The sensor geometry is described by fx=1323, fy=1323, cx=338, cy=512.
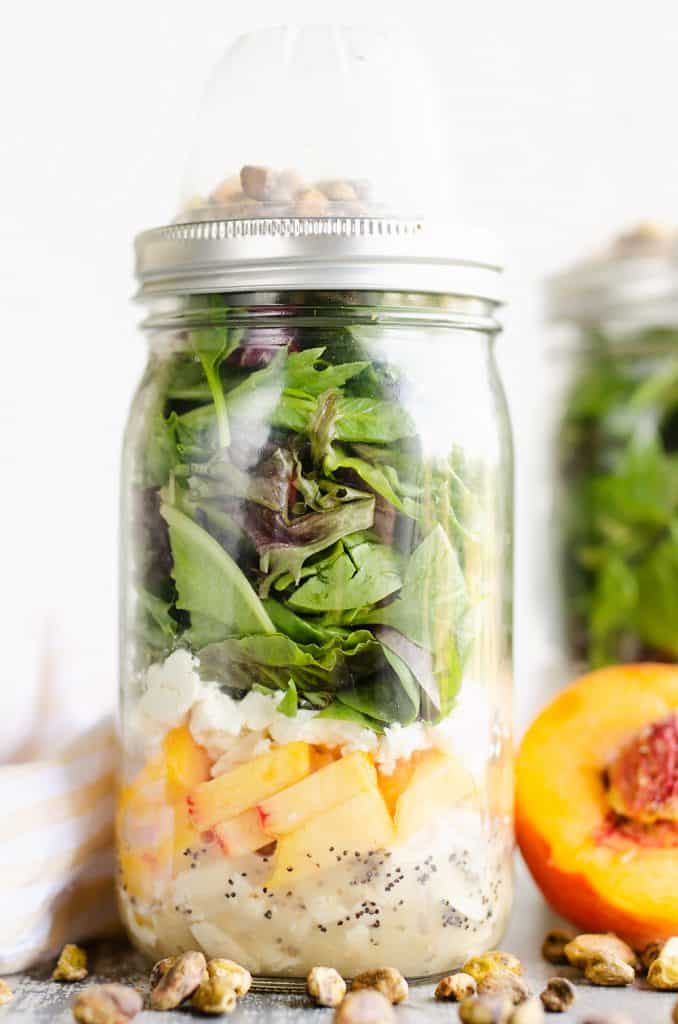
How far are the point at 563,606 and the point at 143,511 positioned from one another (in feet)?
1.74

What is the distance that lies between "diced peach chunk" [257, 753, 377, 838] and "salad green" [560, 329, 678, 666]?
476 millimetres

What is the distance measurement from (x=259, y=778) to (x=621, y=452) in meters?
0.57

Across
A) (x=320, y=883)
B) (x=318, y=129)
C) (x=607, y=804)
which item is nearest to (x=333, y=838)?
(x=320, y=883)

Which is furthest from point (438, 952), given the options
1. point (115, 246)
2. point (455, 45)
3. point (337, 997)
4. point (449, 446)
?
point (455, 45)

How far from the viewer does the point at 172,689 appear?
0.83 metres

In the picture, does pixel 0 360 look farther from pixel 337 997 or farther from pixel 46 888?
pixel 337 997

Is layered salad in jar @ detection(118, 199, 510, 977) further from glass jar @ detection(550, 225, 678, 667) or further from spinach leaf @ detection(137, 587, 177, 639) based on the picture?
glass jar @ detection(550, 225, 678, 667)

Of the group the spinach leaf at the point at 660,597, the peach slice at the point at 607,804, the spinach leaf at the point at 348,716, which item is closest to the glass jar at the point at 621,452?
the spinach leaf at the point at 660,597

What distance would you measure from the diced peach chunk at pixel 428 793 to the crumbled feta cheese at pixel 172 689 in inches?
5.7

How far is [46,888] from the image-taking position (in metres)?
0.88

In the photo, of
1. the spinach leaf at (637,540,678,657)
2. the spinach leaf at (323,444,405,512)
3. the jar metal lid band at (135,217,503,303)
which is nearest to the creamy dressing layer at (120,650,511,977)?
the spinach leaf at (323,444,405,512)

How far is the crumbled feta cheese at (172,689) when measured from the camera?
819 mm

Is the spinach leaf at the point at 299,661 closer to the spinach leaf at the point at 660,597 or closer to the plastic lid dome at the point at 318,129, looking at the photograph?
the plastic lid dome at the point at 318,129

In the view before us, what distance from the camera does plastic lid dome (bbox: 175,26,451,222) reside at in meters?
0.86
